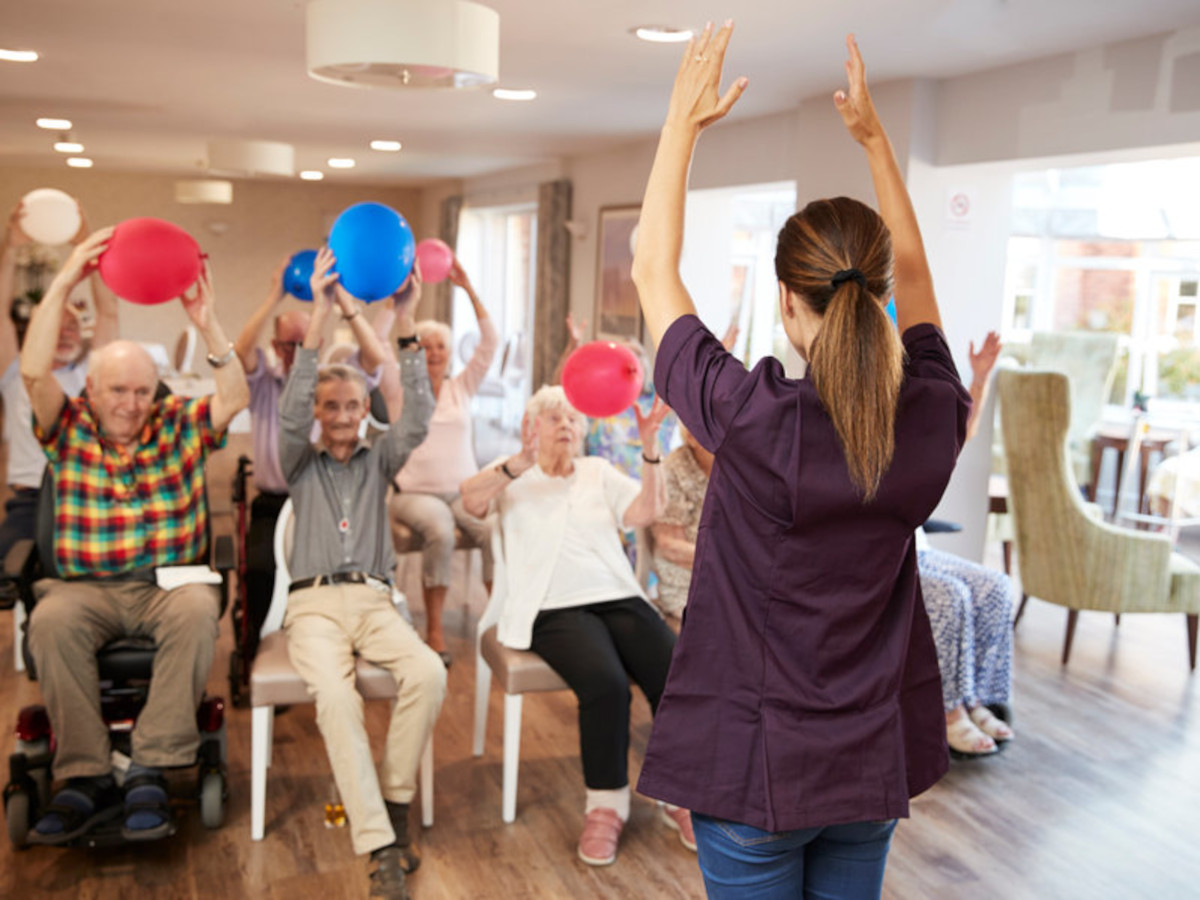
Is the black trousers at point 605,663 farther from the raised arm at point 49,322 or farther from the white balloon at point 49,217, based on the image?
the white balloon at point 49,217

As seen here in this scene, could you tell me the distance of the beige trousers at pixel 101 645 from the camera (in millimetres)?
2799

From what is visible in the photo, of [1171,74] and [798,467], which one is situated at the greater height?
[1171,74]

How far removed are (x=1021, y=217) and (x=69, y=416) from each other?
7691 mm

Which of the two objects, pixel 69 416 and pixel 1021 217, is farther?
pixel 1021 217

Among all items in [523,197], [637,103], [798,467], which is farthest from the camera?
[523,197]

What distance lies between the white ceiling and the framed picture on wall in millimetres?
502

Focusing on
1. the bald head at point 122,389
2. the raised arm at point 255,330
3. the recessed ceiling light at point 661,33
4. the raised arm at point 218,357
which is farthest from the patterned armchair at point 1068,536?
the bald head at point 122,389

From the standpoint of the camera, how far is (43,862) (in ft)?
9.30

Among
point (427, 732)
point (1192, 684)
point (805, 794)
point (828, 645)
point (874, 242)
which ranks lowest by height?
point (1192, 684)

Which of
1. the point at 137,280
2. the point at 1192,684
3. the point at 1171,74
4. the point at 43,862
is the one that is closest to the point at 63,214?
the point at 137,280

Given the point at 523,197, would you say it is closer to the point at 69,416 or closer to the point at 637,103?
the point at 637,103

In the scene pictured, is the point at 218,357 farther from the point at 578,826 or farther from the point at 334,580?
the point at 578,826

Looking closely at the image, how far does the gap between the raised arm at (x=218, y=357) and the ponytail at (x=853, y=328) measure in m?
2.08

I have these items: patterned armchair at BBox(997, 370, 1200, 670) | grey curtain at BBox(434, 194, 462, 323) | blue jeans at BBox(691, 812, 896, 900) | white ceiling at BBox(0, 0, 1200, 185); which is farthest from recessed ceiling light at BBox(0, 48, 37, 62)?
grey curtain at BBox(434, 194, 462, 323)
